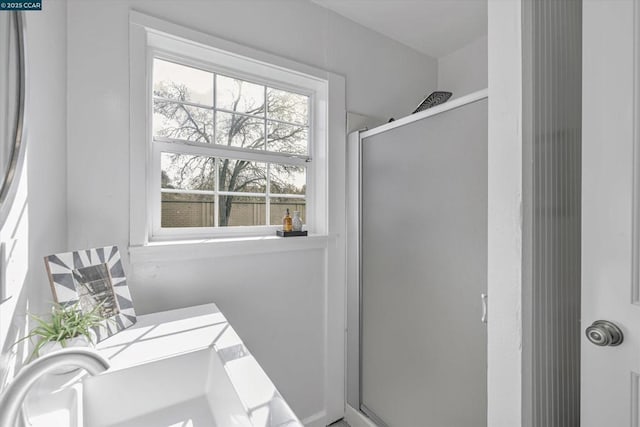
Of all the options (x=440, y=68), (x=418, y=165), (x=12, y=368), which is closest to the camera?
(x=12, y=368)

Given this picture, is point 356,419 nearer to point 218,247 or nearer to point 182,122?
point 218,247

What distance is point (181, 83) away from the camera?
4.78ft

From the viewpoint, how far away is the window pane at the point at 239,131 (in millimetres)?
1556

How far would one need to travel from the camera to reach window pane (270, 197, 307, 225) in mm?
1724

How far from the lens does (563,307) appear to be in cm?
95

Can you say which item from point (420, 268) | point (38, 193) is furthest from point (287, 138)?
point (38, 193)

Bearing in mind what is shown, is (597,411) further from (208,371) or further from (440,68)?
(440,68)

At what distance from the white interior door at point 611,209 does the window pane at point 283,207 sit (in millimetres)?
1298

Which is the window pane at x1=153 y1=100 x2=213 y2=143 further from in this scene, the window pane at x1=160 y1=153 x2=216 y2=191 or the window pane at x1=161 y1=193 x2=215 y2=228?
the window pane at x1=161 y1=193 x2=215 y2=228

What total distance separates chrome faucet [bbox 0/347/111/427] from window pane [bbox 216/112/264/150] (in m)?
1.23

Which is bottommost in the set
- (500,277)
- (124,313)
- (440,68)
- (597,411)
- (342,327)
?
(342,327)

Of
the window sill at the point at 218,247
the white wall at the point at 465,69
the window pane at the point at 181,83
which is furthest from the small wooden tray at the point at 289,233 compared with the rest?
the white wall at the point at 465,69

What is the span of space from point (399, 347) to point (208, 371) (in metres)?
1.00

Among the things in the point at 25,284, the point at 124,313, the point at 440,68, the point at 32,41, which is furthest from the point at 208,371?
the point at 440,68
